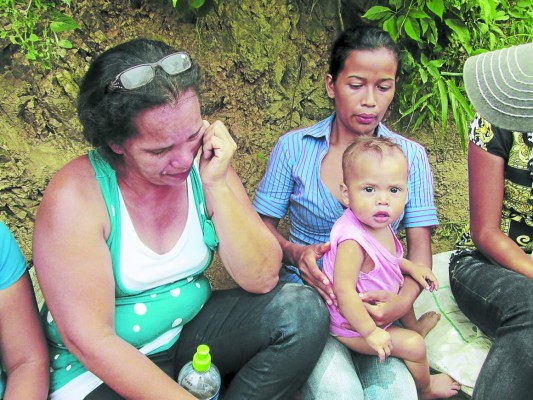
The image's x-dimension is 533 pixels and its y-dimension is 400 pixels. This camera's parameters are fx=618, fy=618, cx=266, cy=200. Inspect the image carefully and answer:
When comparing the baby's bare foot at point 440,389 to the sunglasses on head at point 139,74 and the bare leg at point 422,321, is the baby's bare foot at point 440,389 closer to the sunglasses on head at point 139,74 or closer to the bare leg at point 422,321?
the bare leg at point 422,321

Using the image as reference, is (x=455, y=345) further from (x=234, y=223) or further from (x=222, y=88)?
(x=222, y=88)

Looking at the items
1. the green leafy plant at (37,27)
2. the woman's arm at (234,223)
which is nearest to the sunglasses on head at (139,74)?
the woman's arm at (234,223)

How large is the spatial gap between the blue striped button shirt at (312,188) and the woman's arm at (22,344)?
1179 millimetres

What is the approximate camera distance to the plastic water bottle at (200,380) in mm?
2139

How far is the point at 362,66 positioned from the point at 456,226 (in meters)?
1.72

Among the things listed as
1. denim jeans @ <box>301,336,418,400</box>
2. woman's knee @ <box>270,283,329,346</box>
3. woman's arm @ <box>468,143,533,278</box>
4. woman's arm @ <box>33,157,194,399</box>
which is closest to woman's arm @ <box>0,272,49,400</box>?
woman's arm @ <box>33,157,194,399</box>

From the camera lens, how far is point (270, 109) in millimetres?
3770

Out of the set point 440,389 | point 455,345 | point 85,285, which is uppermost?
point 85,285

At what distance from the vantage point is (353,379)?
239 centimetres

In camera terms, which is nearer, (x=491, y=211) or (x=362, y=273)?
(x=362, y=273)

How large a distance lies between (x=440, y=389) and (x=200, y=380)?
43.6 inches

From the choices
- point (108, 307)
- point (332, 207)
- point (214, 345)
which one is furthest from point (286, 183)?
point (108, 307)

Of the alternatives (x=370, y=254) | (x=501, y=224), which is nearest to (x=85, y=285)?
(x=370, y=254)

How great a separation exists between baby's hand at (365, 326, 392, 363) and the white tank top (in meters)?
0.70
